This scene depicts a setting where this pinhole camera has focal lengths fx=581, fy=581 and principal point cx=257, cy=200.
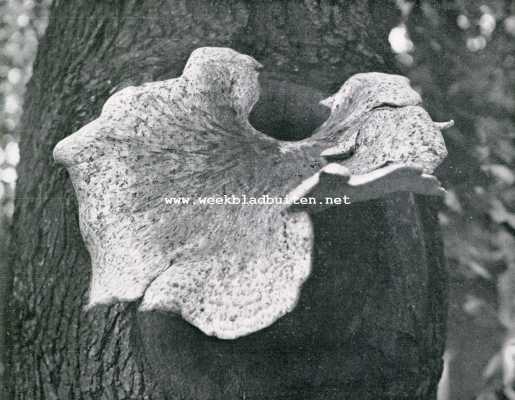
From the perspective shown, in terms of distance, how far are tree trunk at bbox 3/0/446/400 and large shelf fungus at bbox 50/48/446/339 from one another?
99 mm

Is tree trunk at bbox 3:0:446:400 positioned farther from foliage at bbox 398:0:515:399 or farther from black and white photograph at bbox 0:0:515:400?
foliage at bbox 398:0:515:399

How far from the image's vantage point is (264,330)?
76 cm

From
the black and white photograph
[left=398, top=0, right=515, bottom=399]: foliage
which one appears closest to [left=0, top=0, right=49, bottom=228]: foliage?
the black and white photograph

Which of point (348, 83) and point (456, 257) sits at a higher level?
point (348, 83)

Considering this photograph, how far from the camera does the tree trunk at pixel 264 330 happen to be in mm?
773

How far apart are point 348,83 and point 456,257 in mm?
1078

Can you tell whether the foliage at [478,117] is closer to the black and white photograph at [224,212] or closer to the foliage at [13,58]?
the black and white photograph at [224,212]

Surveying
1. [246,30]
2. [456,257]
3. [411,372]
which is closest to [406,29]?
[456,257]

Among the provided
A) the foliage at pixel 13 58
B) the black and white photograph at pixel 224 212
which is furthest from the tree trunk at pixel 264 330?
the foliage at pixel 13 58

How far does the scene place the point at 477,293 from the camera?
176 cm

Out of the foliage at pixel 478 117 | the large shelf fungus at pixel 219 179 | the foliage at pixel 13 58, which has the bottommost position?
the foliage at pixel 478 117

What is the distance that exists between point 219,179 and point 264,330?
0.68 ft

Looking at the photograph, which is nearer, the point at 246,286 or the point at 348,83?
the point at 246,286

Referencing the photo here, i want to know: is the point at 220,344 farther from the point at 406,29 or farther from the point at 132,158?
the point at 406,29
